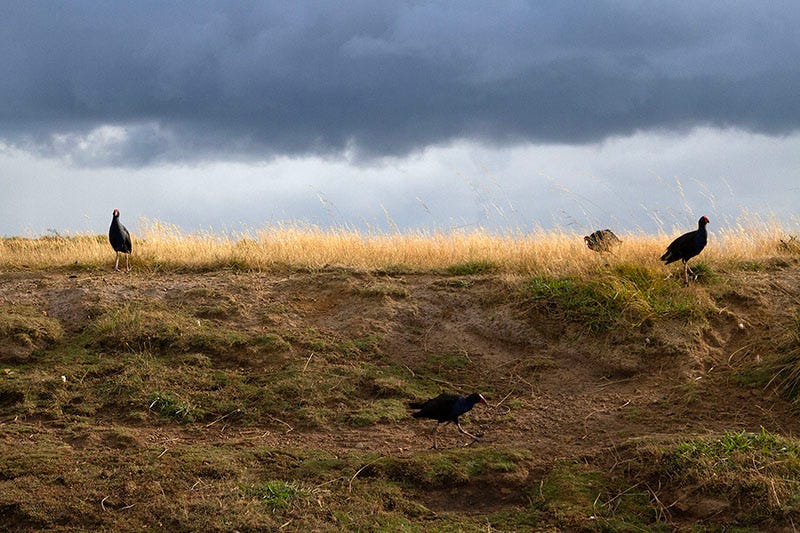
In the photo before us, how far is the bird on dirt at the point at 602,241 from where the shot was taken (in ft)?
37.0

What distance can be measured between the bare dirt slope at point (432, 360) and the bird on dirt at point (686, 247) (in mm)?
387

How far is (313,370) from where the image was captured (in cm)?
829

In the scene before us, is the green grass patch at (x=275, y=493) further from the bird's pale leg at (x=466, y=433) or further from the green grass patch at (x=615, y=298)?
the green grass patch at (x=615, y=298)

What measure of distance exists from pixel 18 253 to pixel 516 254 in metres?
7.65

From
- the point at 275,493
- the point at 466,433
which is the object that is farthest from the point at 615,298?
the point at 275,493

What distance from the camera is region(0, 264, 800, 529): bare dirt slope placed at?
6.93 metres

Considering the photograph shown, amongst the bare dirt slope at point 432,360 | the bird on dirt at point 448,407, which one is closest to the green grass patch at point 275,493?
the bare dirt slope at point 432,360

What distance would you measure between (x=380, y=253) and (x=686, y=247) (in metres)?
4.18

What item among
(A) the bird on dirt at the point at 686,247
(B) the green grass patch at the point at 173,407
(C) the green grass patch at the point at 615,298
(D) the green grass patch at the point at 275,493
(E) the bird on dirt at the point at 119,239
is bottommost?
(D) the green grass patch at the point at 275,493

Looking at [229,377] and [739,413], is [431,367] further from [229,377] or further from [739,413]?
[739,413]

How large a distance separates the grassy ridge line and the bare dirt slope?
487 millimetres

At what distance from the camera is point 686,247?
9.70 m

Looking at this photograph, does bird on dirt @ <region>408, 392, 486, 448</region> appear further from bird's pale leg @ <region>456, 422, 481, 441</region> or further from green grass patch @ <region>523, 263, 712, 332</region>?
green grass patch @ <region>523, 263, 712, 332</region>

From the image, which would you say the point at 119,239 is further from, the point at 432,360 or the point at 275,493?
the point at 275,493
